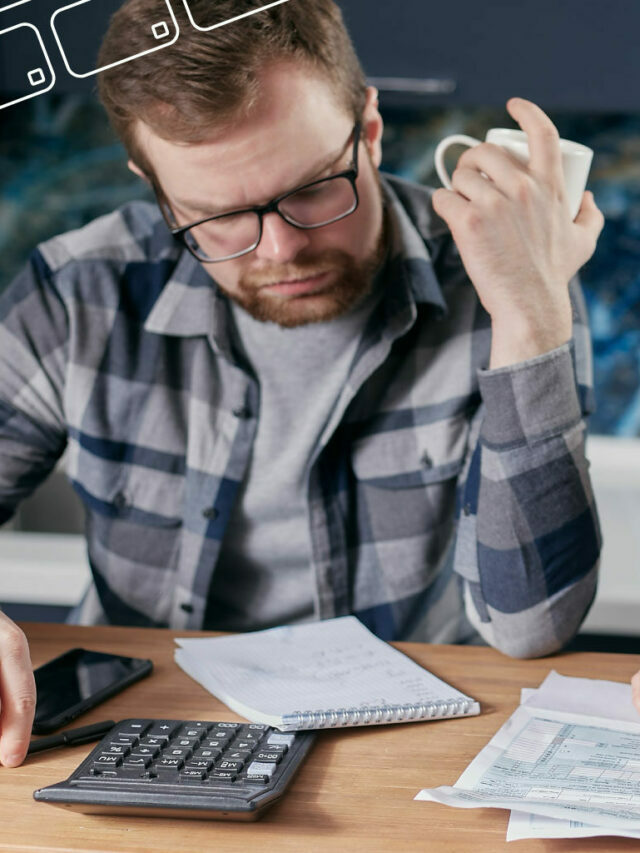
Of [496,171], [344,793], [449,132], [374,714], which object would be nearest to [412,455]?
[496,171]

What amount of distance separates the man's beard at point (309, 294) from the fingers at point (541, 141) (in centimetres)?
26

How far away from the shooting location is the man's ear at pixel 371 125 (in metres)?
1.23

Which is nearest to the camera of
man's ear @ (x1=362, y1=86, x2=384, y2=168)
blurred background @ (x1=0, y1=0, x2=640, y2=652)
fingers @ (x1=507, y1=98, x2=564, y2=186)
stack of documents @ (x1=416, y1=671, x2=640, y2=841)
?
stack of documents @ (x1=416, y1=671, x2=640, y2=841)

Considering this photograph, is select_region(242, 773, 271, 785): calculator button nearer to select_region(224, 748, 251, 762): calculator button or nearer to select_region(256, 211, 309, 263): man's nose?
select_region(224, 748, 251, 762): calculator button

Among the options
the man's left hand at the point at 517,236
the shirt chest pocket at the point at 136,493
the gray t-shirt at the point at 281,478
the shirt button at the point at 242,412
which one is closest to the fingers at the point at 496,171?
the man's left hand at the point at 517,236

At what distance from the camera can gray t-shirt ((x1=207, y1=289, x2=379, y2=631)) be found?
1275 mm

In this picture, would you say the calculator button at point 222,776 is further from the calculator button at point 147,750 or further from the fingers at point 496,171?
the fingers at point 496,171

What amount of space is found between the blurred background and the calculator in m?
1.01

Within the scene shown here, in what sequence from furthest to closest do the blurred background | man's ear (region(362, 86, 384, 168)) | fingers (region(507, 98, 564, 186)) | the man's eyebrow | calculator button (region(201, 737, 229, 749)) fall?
the blurred background, man's ear (region(362, 86, 384, 168)), the man's eyebrow, fingers (region(507, 98, 564, 186)), calculator button (region(201, 737, 229, 749))

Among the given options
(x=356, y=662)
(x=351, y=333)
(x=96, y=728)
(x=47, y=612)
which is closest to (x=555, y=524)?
(x=356, y=662)

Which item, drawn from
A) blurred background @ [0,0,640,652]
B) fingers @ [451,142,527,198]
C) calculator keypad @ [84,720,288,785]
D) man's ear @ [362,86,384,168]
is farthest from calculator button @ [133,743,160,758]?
blurred background @ [0,0,640,652]

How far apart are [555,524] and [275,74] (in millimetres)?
569

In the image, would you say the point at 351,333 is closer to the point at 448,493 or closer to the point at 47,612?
the point at 448,493

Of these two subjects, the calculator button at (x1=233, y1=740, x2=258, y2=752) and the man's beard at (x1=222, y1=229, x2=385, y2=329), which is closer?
the calculator button at (x1=233, y1=740, x2=258, y2=752)
